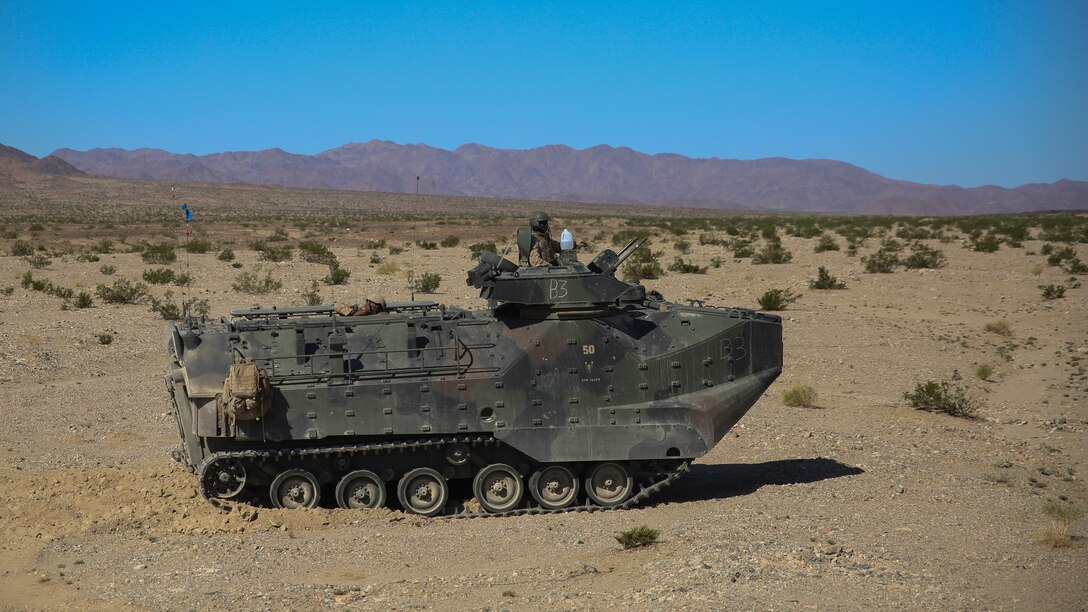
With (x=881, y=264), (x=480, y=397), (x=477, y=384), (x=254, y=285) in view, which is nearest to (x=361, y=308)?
(x=477, y=384)

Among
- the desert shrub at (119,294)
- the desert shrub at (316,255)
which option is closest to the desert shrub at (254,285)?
the desert shrub at (119,294)

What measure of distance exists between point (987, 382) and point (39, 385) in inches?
715

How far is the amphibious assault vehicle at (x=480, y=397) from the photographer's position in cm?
1209

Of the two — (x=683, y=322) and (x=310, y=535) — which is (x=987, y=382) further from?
(x=310, y=535)

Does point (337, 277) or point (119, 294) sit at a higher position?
point (337, 277)

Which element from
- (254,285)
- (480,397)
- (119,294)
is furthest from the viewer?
(254,285)

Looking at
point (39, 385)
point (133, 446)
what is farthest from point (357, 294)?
point (133, 446)

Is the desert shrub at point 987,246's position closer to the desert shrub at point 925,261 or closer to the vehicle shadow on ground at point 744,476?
the desert shrub at point 925,261

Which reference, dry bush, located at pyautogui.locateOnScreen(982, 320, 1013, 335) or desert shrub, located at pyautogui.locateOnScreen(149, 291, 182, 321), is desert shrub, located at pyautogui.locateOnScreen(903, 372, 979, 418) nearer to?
dry bush, located at pyautogui.locateOnScreen(982, 320, 1013, 335)

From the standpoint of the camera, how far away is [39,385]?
19625 millimetres

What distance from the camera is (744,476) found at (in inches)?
562

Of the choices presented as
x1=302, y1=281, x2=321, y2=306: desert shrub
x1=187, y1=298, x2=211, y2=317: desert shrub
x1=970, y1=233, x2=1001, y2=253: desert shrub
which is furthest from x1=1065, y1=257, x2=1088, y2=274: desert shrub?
x1=187, y1=298, x2=211, y2=317: desert shrub

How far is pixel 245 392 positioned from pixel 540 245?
4094mm

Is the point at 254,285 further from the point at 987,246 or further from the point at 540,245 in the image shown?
the point at 987,246
